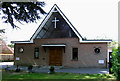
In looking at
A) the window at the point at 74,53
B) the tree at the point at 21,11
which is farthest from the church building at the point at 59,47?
the tree at the point at 21,11

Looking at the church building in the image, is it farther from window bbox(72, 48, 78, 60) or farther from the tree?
the tree

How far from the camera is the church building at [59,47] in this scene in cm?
1645

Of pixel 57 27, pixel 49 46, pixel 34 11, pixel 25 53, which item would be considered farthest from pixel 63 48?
pixel 34 11

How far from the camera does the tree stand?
11.0m

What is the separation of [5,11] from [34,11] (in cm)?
238

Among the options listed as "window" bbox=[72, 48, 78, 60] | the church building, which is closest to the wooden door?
the church building

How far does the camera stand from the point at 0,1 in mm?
10492

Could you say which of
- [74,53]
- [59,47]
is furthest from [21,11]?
[74,53]

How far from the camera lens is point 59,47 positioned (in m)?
17.4

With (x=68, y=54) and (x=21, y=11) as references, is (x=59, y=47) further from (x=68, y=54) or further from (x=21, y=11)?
(x=21, y=11)

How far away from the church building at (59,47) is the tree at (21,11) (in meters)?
5.83

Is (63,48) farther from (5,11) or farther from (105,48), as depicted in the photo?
(5,11)

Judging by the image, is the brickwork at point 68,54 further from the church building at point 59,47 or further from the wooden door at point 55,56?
the wooden door at point 55,56

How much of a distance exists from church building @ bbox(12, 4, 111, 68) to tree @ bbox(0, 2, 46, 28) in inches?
229
